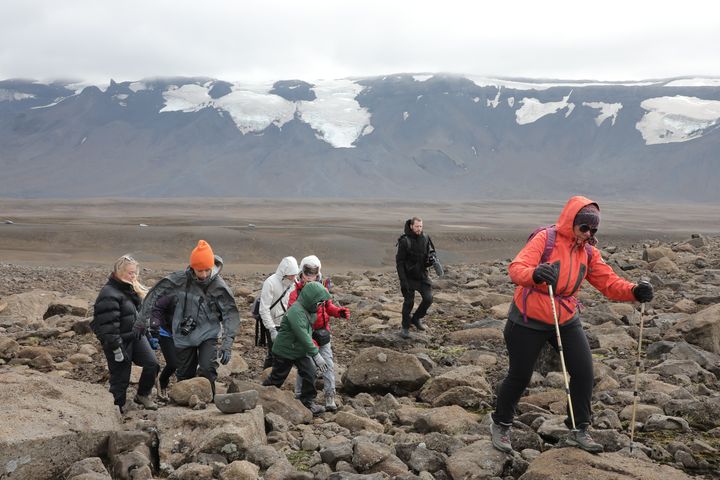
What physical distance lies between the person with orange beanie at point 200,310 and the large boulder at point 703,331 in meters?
5.82

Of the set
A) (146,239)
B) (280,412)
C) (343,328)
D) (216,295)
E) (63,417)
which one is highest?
(216,295)

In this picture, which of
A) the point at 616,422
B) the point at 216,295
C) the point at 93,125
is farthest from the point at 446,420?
the point at 93,125

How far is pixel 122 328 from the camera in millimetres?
6469

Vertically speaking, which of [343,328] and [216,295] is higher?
[216,295]

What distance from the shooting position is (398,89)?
194m

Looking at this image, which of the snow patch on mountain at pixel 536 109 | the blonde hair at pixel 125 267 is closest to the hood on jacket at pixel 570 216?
the blonde hair at pixel 125 267

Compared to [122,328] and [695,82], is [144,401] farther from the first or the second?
[695,82]

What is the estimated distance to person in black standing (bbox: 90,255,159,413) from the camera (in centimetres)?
628

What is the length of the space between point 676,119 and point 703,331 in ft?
574

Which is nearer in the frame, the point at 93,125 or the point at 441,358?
the point at 441,358

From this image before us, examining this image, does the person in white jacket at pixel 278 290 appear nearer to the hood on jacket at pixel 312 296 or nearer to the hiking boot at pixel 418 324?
the hood on jacket at pixel 312 296

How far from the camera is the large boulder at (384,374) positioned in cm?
754

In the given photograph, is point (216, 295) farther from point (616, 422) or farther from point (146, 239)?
point (146, 239)

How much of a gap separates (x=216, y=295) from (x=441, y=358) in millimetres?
3625
